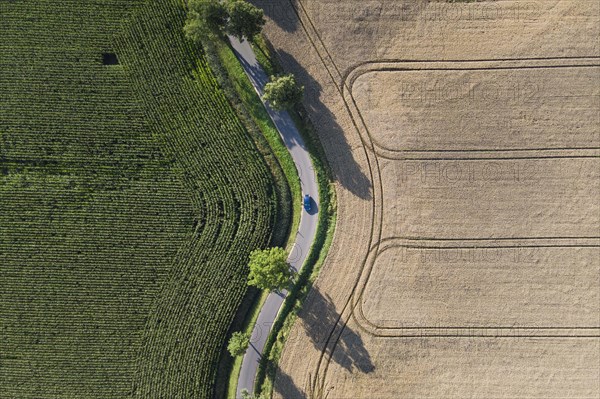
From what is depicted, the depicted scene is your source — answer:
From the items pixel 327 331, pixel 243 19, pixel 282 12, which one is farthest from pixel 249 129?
pixel 327 331

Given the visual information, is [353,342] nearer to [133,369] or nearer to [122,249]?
[133,369]

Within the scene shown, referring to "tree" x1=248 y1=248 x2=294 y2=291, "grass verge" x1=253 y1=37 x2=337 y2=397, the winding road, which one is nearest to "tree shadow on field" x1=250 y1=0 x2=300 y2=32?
"grass verge" x1=253 y1=37 x2=337 y2=397

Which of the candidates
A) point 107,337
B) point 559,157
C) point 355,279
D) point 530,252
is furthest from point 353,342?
point 559,157

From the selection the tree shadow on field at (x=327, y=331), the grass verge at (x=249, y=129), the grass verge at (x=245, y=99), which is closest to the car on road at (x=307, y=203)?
the grass verge at (x=249, y=129)

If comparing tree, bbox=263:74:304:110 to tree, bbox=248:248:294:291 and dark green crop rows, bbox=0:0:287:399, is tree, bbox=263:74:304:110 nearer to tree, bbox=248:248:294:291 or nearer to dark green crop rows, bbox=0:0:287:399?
dark green crop rows, bbox=0:0:287:399

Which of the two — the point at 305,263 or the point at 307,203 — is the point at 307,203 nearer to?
the point at 307,203
